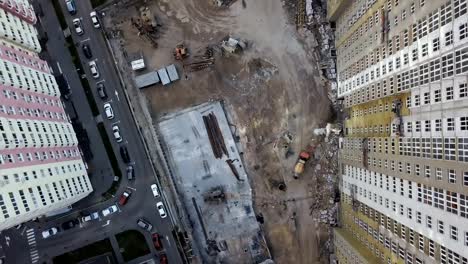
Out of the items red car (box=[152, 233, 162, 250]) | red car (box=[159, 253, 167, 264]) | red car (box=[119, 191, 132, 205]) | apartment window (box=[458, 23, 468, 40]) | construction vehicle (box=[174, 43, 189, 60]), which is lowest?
red car (box=[159, 253, 167, 264])

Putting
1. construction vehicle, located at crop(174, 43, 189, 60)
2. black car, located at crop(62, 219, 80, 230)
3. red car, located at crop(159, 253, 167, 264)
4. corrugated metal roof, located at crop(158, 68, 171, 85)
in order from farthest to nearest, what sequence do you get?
construction vehicle, located at crop(174, 43, 189, 60) → corrugated metal roof, located at crop(158, 68, 171, 85) → black car, located at crop(62, 219, 80, 230) → red car, located at crop(159, 253, 167, 264)

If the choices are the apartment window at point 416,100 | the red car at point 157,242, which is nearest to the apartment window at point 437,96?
the apartment window at point 416,100

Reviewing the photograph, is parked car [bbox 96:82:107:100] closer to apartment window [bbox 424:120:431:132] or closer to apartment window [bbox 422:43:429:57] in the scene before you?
apartment window [bbox 422:43:429:57]

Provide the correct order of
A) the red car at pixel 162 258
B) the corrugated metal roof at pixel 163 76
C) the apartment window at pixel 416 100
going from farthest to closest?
the corrugated metal roof at pixel 163 76 < the red car at pixel 162 258 < the apartment window at pixel 416 100

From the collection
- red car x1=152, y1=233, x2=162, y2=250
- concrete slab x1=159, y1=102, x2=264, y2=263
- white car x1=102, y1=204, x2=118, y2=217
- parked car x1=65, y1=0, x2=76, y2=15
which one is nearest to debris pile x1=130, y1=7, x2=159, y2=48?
parked car x1=65, y1=0, x2=76, y2=15

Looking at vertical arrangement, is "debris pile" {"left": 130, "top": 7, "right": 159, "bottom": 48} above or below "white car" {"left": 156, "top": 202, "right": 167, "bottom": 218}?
above

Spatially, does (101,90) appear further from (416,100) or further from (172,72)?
(416,100)

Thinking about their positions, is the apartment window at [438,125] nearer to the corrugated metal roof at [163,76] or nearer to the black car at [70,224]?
the corrugated metal roof at [163,76]
